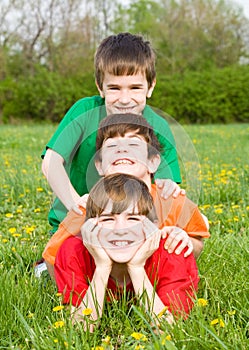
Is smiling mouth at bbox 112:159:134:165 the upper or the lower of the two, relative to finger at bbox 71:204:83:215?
upper

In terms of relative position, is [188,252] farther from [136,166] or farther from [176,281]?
[136,166]

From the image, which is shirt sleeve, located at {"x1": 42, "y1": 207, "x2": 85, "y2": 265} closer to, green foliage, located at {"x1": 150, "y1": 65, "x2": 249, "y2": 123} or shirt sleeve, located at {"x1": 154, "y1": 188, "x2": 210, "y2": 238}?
shirt sleeve, located at {"x1": 154, "y1": 188, "x2": 210, "y2": 238}

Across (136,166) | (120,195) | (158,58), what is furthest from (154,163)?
(158,58)

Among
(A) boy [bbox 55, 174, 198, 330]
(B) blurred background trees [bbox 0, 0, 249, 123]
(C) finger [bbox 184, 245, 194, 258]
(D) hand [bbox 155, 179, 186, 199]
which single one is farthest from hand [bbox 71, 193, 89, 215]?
(B) blurred background trees [bbox 0, 0, 249, 123]

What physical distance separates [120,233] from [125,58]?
969mm

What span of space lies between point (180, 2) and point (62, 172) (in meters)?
32.8

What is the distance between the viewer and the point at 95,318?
2053 mm

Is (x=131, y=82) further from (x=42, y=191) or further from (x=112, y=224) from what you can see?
(x=42, y=191)

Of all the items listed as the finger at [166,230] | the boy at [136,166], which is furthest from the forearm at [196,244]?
the finger at [166,230]

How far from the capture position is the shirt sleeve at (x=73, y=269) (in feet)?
7.07

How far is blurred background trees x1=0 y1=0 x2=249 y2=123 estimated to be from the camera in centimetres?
2547

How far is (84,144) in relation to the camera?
2730 millimetres

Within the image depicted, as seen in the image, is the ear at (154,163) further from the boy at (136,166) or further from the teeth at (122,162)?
the teeth at (122,162)

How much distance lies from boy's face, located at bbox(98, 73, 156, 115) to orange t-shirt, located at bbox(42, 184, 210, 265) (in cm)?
44
